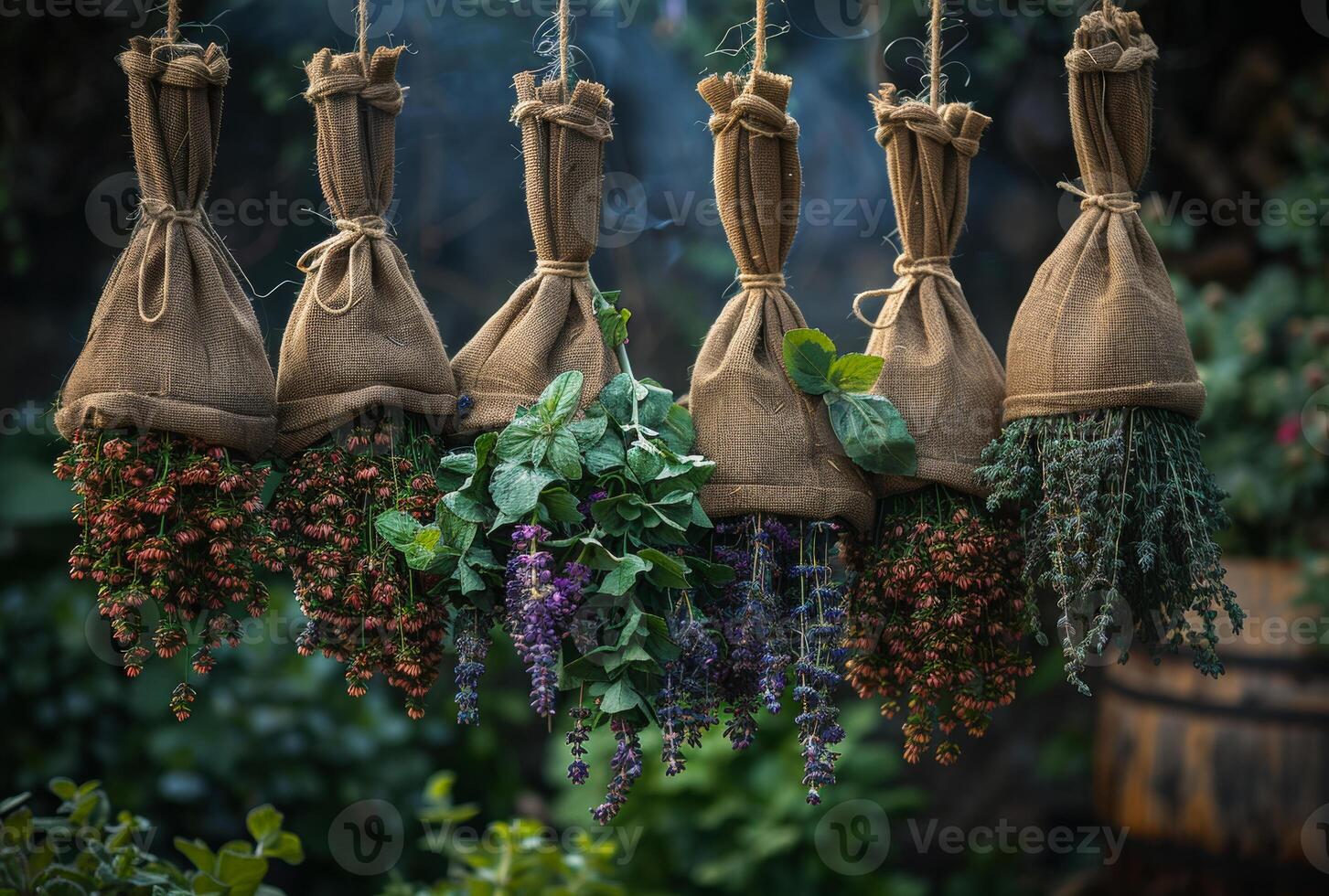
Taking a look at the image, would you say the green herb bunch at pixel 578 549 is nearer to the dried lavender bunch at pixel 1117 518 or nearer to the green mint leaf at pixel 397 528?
the green mint leaf at pixel 397 528

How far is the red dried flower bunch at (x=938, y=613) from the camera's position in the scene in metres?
1.49

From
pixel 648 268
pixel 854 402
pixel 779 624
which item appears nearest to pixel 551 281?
pixel 854 402

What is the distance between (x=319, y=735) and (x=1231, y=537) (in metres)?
2.69

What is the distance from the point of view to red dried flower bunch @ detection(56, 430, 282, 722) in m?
1.37

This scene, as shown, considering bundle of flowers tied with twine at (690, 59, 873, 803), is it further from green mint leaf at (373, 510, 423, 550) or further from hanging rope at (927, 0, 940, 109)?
green mint leaf at (373, 510, 423, 550)

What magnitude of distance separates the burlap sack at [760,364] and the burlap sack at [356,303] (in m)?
0.36

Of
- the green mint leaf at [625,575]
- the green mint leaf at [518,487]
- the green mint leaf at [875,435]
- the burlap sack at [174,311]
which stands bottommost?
the green mint leaf at [625,575]

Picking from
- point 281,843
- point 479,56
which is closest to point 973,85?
point 479,56

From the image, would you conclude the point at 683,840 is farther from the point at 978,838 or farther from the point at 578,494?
the point at 578,494

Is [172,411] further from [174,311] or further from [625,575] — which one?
[625,575]

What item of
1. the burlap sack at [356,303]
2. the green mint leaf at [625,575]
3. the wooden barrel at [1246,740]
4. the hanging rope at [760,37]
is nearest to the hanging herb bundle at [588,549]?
the green mint leaf at [625,575]

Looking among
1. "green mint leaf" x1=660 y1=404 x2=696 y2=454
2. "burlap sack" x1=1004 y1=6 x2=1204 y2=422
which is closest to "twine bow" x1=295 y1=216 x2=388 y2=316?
"green mint leaf" x1=660 y1=404 x2=696 y2=454

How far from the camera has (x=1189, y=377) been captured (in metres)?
1.53

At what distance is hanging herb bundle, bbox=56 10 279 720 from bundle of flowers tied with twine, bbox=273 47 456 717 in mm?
55
